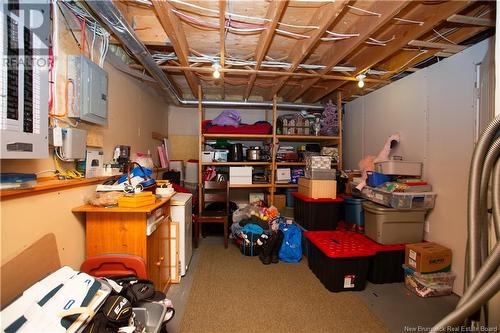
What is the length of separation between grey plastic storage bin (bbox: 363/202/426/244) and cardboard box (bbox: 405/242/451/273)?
0.55 ft

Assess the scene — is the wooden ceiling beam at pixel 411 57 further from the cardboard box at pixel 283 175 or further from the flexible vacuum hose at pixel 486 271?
the flexible vacuum hose at pixel 486 271

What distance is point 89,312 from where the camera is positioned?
0.89 meters

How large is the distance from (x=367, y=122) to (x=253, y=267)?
2613 millimetres

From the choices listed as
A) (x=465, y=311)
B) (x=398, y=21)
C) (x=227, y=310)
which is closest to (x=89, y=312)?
(x=227, y=310)

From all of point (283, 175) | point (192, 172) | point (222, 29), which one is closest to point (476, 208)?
point (222, 29)

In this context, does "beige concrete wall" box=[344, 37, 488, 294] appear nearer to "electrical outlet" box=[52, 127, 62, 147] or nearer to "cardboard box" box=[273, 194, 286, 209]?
"cardboard box" box=[273, 194, 286, 209]

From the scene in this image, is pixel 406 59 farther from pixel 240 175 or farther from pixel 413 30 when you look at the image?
pixel 240 175

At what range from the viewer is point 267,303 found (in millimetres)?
1863

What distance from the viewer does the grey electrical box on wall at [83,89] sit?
148 centimetres

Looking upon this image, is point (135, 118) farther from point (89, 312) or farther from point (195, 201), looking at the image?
point (89, 312)

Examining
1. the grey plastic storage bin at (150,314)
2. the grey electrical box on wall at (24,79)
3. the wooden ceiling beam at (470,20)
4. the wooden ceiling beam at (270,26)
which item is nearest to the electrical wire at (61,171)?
the grey electrical box on wall at (24,79)

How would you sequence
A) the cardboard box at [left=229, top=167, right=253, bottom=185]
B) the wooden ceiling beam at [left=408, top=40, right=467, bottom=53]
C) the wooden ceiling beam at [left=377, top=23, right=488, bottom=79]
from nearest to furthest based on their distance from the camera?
the wooden ceiling beam at [left=377, top=23, right=488, bottom=79] → the wooden ceiling beam at [left=408, top=40, right=467, bottom=53] → the cardboard box at [left=229, top=167, right=253, bottom=185]

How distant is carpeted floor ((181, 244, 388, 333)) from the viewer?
1613 mm

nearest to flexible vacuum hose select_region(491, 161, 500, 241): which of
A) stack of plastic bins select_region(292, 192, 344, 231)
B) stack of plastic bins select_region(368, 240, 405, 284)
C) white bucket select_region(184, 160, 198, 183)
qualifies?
stack of plastic bins select_region(368, 240, 405, 284)
